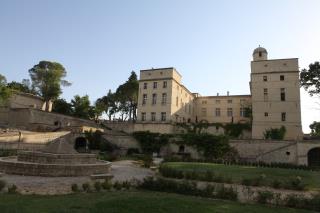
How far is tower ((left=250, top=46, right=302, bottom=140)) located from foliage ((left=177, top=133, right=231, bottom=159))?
283 inches

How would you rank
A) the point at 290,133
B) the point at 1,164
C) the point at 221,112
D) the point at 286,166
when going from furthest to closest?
the point at 221,112 → the point at 290,133 → the point at 286,166 → the point at 1,164

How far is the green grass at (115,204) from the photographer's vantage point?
23.7 feet

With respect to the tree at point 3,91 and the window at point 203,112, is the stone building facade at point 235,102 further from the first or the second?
the tree at point 3,91

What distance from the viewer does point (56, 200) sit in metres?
8.36

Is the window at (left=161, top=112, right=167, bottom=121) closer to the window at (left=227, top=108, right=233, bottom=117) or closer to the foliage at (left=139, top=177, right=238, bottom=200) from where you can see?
the window at (left=227, top=108, right=233, bottom=117)

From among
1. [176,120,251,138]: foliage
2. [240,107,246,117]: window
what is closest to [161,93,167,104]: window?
[176,120,251,138]: foliage

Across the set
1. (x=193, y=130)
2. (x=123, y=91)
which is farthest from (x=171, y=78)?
(x=123, y=91)

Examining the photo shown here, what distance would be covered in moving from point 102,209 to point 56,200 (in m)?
1.97

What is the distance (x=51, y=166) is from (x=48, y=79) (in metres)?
45.3

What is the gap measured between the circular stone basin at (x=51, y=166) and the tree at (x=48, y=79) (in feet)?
132

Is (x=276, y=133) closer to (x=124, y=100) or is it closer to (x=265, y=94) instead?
(x=265, y=94)

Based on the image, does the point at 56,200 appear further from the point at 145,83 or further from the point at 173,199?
the point at 145,83

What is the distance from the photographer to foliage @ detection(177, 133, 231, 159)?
115 ft

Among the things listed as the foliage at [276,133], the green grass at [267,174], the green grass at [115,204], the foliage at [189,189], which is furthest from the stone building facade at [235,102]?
the green grass at [115,204]
